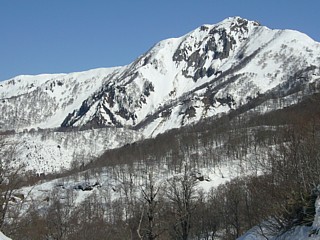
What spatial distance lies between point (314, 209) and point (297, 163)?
5.16 metres

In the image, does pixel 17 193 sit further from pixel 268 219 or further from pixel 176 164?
pixel 176 164

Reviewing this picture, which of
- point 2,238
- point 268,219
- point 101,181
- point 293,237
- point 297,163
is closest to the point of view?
point 2,238

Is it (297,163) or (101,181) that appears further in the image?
(101,181)

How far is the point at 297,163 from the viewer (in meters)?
17.3

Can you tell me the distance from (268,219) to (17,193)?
377 inches

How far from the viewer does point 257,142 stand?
160m

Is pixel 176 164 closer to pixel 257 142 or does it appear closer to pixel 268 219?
pixel 257 142

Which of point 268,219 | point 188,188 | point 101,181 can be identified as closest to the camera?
point 268,219

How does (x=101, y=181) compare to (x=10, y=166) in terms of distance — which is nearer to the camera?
(x=10, y=166)

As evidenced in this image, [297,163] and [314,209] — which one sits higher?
[297,163]

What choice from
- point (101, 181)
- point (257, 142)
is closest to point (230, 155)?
point (257, 142)

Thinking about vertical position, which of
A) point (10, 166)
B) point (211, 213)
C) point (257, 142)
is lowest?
point (211, 213)

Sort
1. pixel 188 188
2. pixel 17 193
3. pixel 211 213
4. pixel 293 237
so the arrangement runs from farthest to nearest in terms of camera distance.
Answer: pixel 211 213
pixel 188 188
pixel 17 193
pixel 293 237

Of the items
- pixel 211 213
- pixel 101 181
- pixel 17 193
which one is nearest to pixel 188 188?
pixel 17 193
